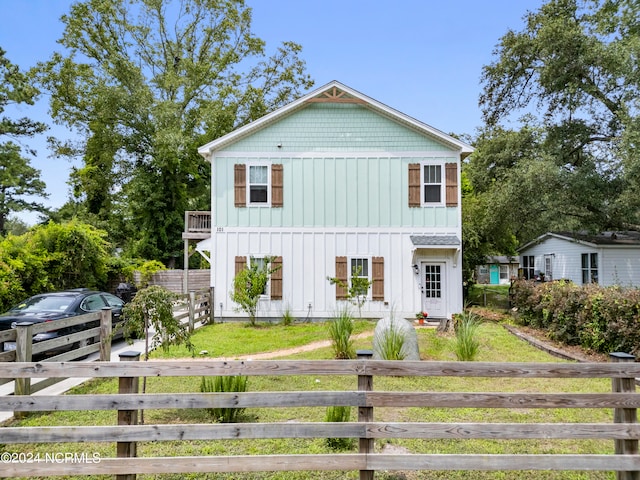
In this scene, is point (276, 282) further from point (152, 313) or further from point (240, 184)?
point (152, 313)

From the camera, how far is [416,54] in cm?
1405

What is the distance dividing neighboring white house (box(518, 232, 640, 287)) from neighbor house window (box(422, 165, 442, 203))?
7.75 metres

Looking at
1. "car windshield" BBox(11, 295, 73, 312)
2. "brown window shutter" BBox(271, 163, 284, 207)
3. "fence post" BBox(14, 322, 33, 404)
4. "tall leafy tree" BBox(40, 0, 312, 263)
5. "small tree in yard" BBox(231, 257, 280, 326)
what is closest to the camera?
"fence post" BBox(14, 322, 33, 404)

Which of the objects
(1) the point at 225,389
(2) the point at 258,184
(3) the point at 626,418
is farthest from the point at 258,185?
(3) the point at 626,418

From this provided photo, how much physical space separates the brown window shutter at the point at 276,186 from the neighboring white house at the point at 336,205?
0.04 metres

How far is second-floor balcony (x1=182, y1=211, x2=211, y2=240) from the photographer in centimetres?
1744

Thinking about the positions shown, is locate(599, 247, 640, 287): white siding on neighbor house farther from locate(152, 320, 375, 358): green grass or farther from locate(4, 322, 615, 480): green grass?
locate(152, 320, 375, 358): green grass

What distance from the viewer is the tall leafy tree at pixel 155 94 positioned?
24578 millimetres

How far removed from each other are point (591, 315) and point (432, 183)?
7.21 metres

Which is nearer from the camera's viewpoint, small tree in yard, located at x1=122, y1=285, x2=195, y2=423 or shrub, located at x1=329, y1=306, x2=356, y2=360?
small tree in yard, located at x1=122, y1=285, x2=195, y2=423

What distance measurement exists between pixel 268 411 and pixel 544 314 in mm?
9425

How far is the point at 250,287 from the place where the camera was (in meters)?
13.9

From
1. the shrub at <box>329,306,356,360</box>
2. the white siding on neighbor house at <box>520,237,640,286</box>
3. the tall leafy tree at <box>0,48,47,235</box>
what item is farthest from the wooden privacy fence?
the tall leafy tree at <box>0,48,47,235</box>

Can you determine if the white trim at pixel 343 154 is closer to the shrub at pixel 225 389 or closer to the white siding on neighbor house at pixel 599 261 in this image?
the white siding on neighbor house at pixel 599 261
